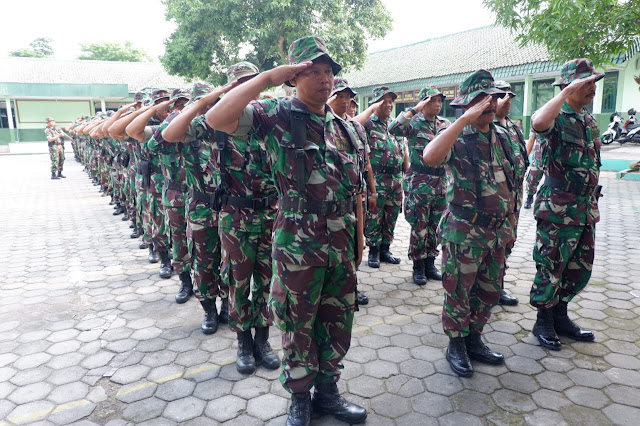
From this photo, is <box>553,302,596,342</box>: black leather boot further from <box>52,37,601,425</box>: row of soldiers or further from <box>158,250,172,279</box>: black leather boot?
<box>158,250,172,279</box>: black leather boot

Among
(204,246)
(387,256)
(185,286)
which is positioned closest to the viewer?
(204,246)

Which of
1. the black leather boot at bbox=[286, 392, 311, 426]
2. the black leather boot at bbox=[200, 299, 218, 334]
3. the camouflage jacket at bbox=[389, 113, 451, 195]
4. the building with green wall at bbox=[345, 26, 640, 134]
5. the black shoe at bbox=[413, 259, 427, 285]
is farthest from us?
the building with green wall at bbox=[345, 26, 640, 134]

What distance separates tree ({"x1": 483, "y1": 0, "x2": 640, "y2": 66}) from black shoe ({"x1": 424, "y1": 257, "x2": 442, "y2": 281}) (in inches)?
197

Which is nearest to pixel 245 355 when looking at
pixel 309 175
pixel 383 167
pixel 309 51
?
pixel 309 175

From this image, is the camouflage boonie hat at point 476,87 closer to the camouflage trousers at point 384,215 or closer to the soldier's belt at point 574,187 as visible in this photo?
the soldier's belt at point 574,187

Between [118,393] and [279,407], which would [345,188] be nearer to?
[279,407]

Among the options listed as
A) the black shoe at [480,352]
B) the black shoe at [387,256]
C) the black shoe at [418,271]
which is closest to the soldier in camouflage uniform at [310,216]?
the black shoe at [480,352]

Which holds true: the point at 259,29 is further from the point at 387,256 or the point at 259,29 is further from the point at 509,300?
the point at 509,300

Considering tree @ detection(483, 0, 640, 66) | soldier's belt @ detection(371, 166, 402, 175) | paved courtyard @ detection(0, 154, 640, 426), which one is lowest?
paved courtyard @ detection(0, 154, 640, 426)

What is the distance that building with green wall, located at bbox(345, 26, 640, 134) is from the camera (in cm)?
1703

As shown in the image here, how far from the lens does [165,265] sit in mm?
5324

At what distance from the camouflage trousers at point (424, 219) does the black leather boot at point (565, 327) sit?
57.0 inches

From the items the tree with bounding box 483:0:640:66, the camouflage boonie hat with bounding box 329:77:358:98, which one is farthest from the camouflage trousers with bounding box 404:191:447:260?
the tree with bounding box 483:0:640:66

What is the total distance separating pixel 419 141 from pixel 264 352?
8.97ft
